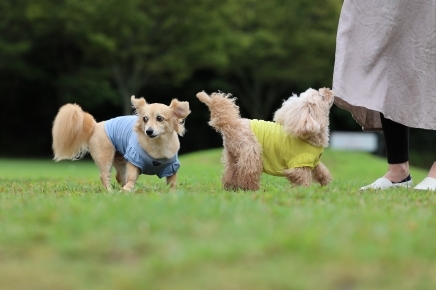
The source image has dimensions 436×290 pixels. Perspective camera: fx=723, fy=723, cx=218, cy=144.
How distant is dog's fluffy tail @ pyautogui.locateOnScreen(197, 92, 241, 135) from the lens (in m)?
6.19

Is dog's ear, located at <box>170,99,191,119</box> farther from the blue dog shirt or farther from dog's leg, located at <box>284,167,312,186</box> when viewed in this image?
dog's leg, located at <box>284,167,312,186</box>

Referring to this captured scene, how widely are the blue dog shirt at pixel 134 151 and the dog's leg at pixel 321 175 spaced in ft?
4.09

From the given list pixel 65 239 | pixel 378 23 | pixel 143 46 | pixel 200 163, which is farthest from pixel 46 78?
pixel 65 239

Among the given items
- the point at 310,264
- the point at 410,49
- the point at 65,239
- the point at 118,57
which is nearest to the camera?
the point at 310,264

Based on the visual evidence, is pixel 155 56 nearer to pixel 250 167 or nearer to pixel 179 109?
pixel 179 109

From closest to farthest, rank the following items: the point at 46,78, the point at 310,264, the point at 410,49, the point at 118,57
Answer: the point at 310,264, the point at 410,49, the point at 118,57, the point at 46,78

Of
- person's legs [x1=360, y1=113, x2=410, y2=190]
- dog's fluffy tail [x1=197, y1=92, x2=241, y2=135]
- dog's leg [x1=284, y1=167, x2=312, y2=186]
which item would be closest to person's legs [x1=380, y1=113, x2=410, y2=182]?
person's legs [x1=360, y1=113, x2=410, y2=190]

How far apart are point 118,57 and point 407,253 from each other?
25386 mm

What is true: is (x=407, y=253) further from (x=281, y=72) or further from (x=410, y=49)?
(x=281, y=72)

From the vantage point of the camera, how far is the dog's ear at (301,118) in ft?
19.8

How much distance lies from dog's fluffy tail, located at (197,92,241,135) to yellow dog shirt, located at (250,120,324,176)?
0.61 ft

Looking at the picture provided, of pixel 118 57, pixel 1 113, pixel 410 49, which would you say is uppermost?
pixel 410 49

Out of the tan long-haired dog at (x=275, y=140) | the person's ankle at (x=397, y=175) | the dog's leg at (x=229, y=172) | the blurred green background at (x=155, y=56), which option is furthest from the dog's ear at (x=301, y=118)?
the blurred green background at (x=155, y=56)

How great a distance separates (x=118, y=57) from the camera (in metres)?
27.9
